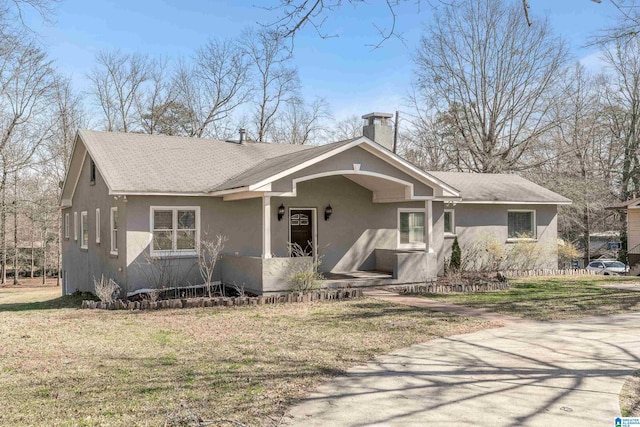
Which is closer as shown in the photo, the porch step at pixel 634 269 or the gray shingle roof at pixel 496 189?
the gray shingle roof at pixel 496 189

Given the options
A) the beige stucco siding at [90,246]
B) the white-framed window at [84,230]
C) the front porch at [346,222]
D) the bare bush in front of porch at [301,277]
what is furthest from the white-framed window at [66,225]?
the bare bush in front of porch at [301,277]

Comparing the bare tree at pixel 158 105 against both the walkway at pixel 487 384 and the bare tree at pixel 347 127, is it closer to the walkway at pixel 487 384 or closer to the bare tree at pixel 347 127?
the bare tree at pixel 347 127

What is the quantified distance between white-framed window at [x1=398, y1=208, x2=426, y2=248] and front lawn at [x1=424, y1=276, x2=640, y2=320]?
3.32 metres

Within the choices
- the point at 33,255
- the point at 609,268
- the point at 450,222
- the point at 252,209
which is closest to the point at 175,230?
the point at 252,209

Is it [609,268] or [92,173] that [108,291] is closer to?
[92,173]

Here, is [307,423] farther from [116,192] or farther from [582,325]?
[116,192]

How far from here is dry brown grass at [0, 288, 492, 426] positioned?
529 centimetres

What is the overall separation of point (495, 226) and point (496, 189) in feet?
5.52

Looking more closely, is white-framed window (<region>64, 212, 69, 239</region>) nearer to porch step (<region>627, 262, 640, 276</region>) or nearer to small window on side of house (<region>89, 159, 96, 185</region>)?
small window on side of house (<region>89, 159, 96, 185</region>)

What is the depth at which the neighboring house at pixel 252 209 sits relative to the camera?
13.8 meters

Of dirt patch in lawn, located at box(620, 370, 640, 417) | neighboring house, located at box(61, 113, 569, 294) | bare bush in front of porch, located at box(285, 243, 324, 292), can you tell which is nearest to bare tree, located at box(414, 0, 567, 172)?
neighboring house, located at box(61, 113, 569, 294)

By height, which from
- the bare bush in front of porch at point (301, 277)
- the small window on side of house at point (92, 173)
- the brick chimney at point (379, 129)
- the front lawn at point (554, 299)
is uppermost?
the brick chimney at point (379, 129)

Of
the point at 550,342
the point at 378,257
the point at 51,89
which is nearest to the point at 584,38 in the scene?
the point at 550,342

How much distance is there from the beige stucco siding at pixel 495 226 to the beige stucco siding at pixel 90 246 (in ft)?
36.1
